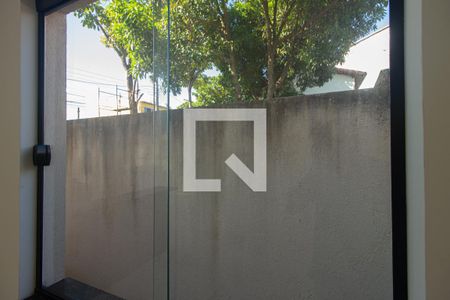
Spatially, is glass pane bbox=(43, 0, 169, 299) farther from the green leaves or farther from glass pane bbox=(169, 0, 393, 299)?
glass pane bbox=(169, 0, 393, 299)

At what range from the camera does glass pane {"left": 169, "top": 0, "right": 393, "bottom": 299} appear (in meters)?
1.30

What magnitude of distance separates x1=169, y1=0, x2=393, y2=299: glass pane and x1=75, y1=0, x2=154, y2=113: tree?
0.60 feet

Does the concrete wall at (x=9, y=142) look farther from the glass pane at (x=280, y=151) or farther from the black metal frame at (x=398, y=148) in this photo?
the black metal frame at (x=398, y=148)

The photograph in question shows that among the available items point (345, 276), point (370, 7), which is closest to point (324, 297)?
point (345, 276)

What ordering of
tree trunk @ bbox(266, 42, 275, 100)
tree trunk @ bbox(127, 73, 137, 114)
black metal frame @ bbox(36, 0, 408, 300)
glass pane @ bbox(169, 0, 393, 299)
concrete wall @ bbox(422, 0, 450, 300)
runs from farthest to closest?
tree trunk @ bbox(127, 73, 137, 114), tree trunk @ bbox(266, 42, 275, 100), glass pane @ bbox(169, 0, 393, 299), black metal frame @ bbox(36, 0, 408, 300), concrete wall @ bbox(422, 0, 450, 300)

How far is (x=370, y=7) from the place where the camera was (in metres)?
1.29

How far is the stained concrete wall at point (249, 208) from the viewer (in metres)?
1.31

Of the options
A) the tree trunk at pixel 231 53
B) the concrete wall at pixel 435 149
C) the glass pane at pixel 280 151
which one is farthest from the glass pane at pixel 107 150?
the concrete wall at pixel 435 149

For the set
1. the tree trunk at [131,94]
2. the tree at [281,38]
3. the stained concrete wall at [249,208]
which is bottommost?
the stained concrete wall at [249,208]

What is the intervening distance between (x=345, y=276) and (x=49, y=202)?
200cm

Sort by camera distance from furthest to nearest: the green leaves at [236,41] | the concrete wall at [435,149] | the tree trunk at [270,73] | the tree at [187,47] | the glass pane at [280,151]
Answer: the tree at [187,47] < the tree trunk at [270,73] < the green leaves at [236,41] < the glass pane at [280,151] < the concrete wall at [435,149]

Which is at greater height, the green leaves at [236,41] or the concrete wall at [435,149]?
the green leaves at [236,41]

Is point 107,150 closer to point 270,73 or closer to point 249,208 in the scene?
point 249,208

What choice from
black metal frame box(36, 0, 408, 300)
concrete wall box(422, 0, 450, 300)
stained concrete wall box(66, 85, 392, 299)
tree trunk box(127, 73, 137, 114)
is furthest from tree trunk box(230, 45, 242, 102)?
concrete wall box(422, 0, 450, 300)
